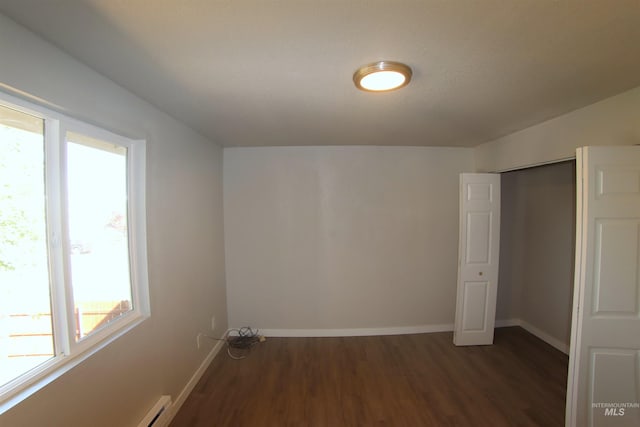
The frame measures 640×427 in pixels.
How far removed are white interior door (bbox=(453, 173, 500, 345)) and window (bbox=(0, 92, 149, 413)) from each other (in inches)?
125

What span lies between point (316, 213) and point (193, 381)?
211cm

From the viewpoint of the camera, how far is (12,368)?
1044 mm

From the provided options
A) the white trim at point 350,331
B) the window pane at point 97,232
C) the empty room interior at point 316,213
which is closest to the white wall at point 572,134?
the empty room interior at point 316,213

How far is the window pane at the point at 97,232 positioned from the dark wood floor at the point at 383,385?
116 cm

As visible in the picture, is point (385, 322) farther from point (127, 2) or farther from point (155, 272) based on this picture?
point (127, 2)

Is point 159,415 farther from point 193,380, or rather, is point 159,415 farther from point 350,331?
point 350,331

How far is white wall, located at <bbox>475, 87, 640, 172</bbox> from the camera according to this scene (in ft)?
5.16

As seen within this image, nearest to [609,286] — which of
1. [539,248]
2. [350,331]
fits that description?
[539,248]

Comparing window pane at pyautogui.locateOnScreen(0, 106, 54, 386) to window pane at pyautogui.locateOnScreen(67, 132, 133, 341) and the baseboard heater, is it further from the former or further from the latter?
the baseboard heater

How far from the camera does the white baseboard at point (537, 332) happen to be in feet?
9.27

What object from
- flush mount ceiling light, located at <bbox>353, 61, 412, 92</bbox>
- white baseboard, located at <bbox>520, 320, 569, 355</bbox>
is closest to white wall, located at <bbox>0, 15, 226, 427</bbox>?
flush mount ceiling light, located at <bbox>353, 61, 412, 92</bbox>

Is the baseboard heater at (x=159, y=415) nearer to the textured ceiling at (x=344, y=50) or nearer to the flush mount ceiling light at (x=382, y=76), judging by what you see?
the textured ceiling at (x=344, y=50)

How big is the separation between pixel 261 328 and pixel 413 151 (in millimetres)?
3012

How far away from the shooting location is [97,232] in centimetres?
150
